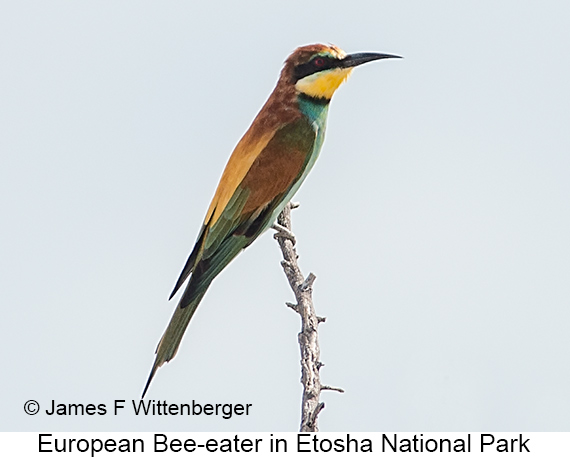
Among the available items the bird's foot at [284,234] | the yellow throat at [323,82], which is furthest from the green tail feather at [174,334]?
the yellow throat at [323,82]

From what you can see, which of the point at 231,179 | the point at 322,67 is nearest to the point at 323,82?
the point at 322,67

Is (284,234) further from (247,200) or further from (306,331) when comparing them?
(306,331)

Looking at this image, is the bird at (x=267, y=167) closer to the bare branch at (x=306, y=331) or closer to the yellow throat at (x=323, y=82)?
the yellow throat at (x=323, y=82)

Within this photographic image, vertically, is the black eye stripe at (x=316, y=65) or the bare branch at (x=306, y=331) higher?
the black eye stripe at (x=316, y=65)

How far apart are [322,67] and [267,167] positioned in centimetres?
45

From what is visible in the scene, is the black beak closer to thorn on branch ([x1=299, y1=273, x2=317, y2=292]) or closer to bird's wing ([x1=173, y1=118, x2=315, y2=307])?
bird's wing ([x1=173, y1=118, x2=315, y2=307])

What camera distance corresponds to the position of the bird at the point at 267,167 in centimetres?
370

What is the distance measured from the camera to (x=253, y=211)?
12.3 ft

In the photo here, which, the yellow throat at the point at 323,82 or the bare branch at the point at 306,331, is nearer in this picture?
the bare branch at the point at 306,331

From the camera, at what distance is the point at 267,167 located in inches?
149
